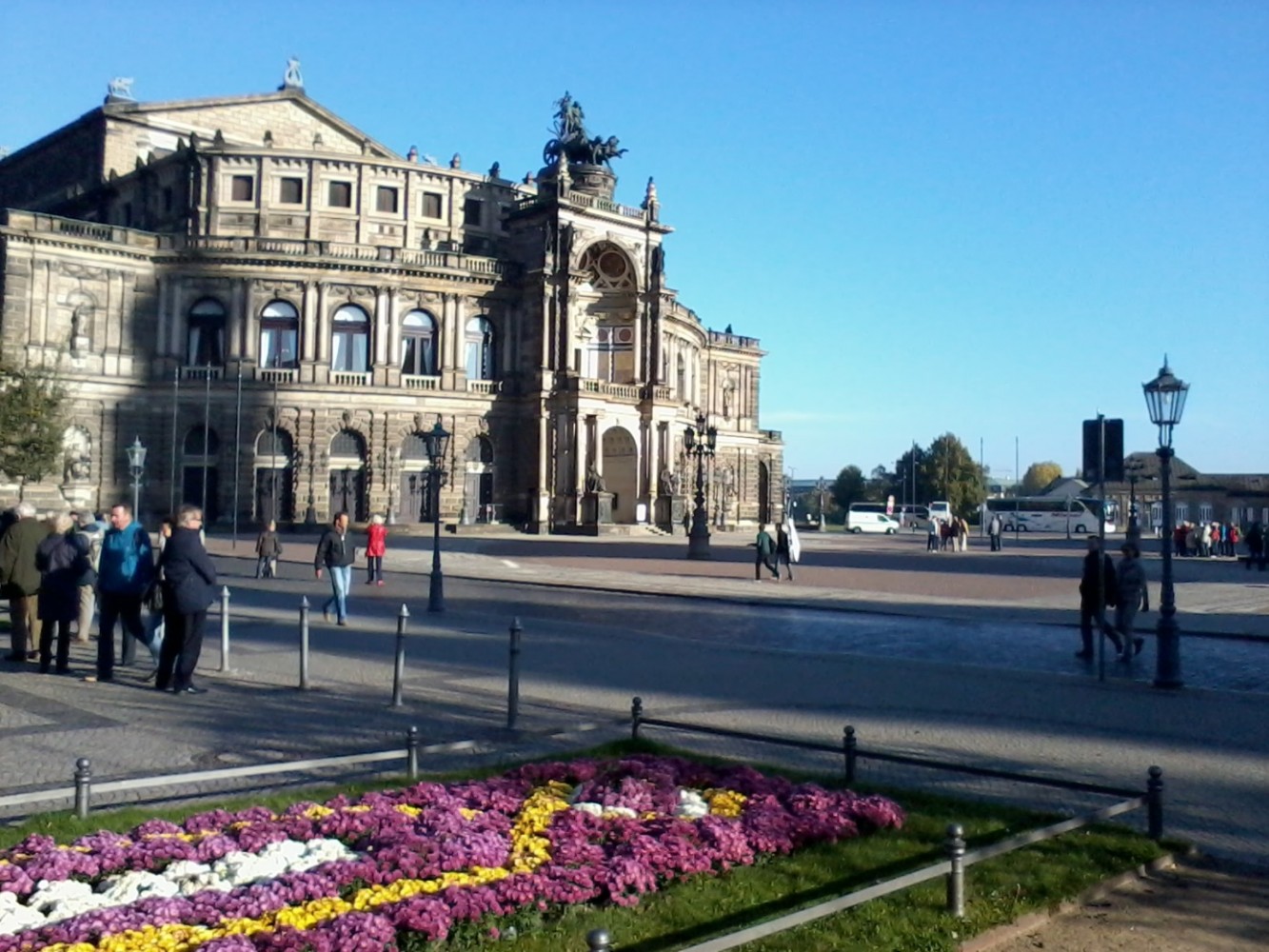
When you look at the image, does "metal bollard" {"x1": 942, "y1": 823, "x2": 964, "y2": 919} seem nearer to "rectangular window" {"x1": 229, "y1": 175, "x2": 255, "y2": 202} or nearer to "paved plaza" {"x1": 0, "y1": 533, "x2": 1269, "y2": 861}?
"paved plaza" {"x1": 0, "y1": 533, "x2": 1269, "y2": 861}

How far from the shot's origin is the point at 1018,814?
7512mm

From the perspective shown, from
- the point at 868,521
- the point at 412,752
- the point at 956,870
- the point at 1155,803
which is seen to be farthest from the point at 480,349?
the point at 956,870

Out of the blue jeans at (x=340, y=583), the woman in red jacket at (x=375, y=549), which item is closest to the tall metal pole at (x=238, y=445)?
the woman in red jacket at (x=375, y=549)

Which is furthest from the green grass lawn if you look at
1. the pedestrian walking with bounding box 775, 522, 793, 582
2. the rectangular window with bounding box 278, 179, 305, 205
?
the rectangular window with bounding box 278, 179, 305, 205

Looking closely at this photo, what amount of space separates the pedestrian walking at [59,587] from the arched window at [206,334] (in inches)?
1858

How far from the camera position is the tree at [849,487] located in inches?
5536

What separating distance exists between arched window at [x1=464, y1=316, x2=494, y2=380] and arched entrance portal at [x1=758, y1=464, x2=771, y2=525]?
1257 inches

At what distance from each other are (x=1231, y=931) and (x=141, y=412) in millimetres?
58818

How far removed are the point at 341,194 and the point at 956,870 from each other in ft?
200

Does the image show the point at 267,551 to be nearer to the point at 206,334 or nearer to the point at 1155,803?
the point at 1155,803

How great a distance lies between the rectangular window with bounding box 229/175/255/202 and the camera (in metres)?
60.1

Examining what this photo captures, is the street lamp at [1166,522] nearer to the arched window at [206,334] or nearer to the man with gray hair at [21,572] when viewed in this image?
the man with gray hair at [21,572]

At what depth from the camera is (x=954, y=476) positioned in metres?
119

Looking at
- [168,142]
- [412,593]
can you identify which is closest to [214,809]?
[412,593]
